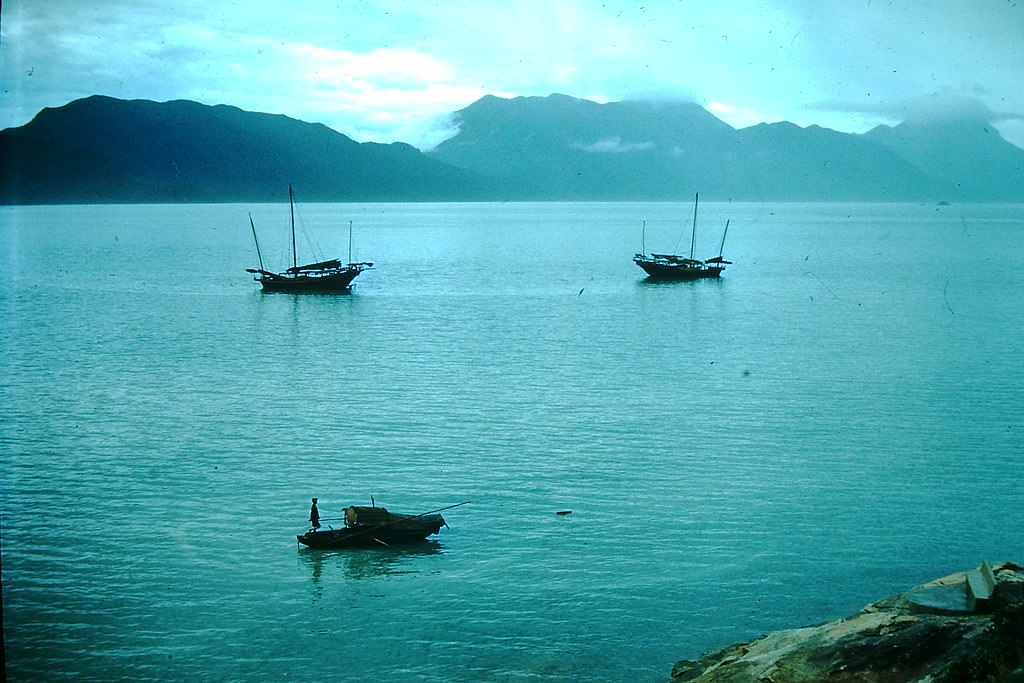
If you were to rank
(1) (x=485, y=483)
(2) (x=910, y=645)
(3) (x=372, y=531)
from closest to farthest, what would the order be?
1. (2) (x=910, y=645)
2. (3) (x=372, y=531)
3. (1) (x=485, y=483)

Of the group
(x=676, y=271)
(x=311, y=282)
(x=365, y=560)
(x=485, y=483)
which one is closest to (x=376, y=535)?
(x=365, y=560)

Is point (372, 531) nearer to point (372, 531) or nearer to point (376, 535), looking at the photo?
point (372, 531)

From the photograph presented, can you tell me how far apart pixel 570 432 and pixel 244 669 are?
71.5 ft

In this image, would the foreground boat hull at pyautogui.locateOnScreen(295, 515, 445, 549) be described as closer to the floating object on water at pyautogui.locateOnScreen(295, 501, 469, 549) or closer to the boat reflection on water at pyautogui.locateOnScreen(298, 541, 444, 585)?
Answer: the floating object on water at pyautogui.locateOnScreen(295, 501, 469, 549)

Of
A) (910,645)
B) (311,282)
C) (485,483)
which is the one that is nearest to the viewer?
(910,645)

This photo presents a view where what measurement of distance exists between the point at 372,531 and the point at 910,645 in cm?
1565

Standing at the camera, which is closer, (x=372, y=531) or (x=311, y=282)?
(x=372, y=531)

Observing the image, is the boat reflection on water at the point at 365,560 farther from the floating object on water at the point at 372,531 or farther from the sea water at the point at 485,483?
the floating object on water at the point at 372,531

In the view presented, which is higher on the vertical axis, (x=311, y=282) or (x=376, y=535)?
(x=311, y=282)

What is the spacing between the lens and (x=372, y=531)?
2767 centimetres

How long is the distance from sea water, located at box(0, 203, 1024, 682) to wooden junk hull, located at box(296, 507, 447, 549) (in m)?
0.39

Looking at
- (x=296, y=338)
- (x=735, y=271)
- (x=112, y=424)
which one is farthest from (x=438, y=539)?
(x=735, y=271)

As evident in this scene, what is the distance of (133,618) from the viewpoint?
23.7 metres

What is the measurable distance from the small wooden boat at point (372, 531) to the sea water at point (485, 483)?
0.40 m
